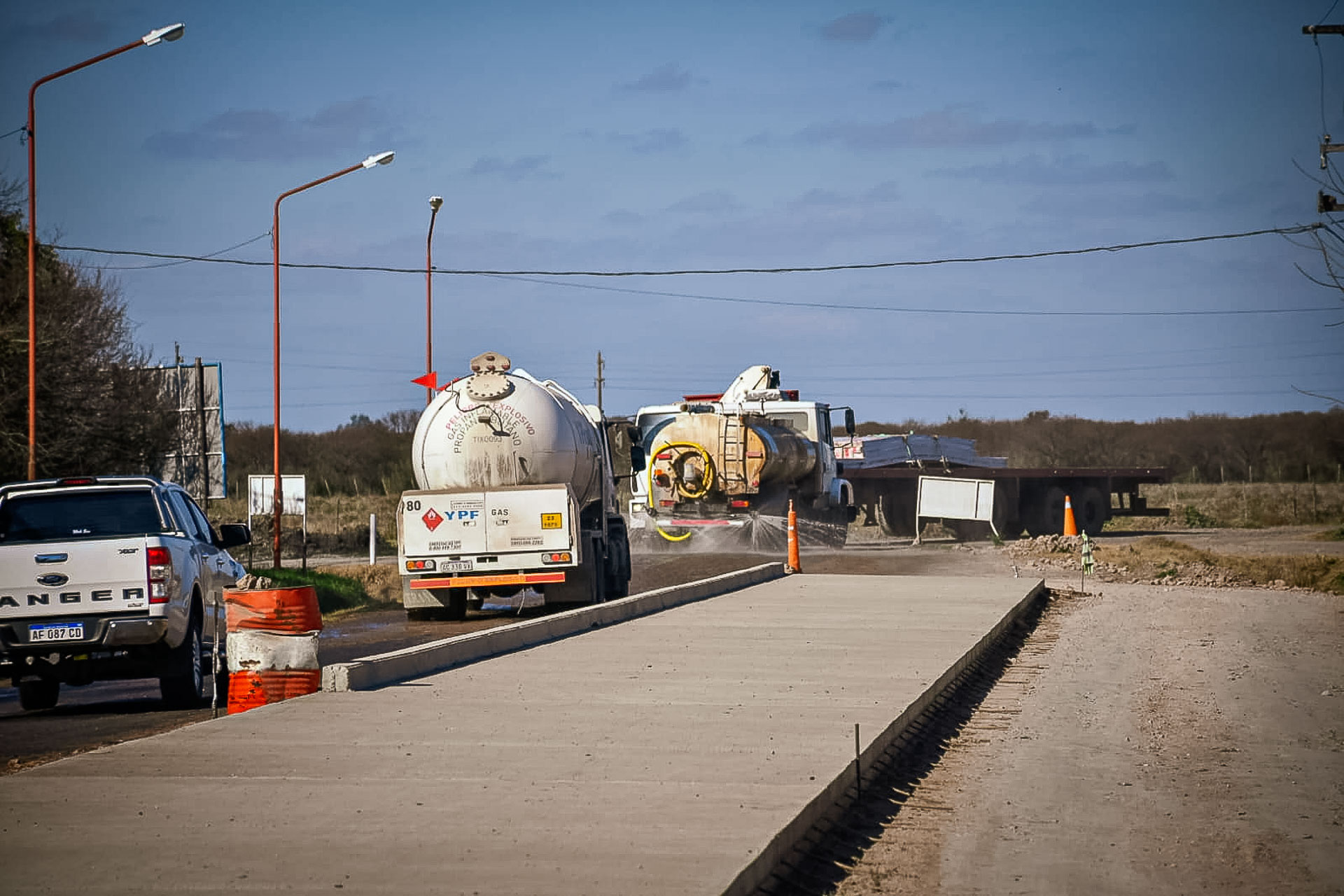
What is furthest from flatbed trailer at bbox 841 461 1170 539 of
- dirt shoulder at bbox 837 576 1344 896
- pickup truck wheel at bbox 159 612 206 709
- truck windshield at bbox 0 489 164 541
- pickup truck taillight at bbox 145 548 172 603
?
pickup truck taillight at bbox 145 548 172 603

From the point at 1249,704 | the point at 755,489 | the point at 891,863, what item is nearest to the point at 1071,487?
the point at 755,489

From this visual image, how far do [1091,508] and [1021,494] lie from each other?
2.20 m

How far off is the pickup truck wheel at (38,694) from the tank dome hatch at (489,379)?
8.36 meters

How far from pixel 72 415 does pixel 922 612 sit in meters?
23.4

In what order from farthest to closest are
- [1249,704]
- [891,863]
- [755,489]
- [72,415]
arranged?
[72,415] → [755,489] → [1249,704] → [891,863]

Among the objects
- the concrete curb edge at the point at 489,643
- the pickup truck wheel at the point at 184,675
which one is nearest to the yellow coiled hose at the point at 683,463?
the concrete curb edge at the point at 489,643

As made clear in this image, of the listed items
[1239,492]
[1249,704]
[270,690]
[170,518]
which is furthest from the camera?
[1239,492]

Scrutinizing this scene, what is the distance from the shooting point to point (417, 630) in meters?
19.3

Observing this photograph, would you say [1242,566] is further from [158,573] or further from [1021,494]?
[158,573]

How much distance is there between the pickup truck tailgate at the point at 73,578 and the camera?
11797 millimetres

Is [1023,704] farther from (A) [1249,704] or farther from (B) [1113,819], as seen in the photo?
(B) [1113,819]

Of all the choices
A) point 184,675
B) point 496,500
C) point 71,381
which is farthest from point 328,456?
point 184,675

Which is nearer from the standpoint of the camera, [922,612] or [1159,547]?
[922,612]

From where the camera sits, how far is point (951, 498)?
37.8 metres
